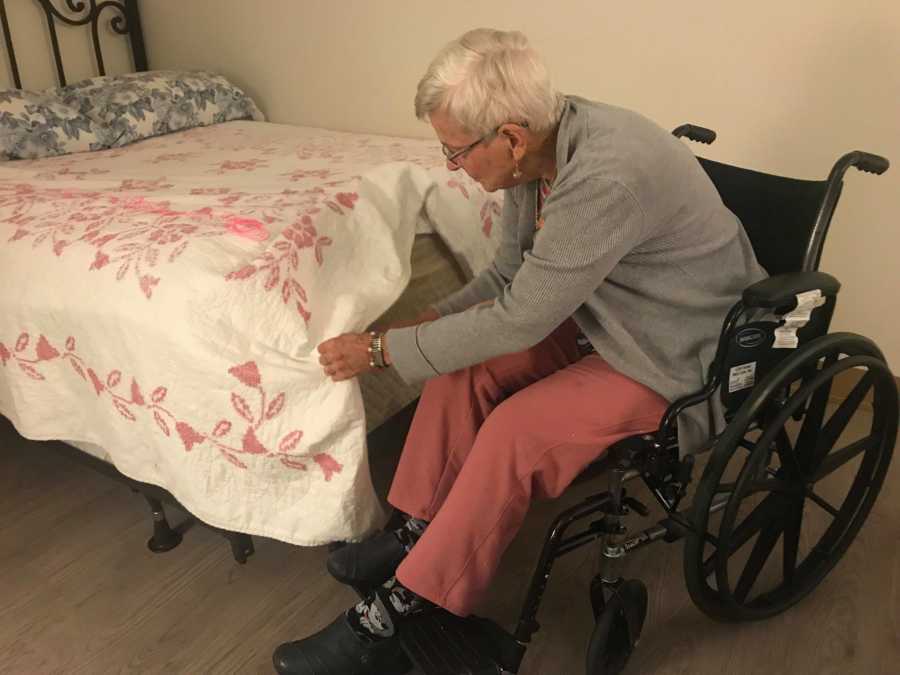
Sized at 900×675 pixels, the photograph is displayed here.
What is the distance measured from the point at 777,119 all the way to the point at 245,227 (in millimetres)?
1349

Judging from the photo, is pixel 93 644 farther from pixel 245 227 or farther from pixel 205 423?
pixel 245 227

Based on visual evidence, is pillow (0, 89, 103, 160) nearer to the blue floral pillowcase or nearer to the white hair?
the blue floral pillowcase

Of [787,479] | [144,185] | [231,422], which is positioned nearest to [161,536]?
[231,422]

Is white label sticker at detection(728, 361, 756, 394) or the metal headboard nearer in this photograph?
white label sticker at detection(728, 361, 756, 394)

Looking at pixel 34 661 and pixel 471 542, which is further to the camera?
pixel 34 661

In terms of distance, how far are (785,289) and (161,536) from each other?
1.23 m

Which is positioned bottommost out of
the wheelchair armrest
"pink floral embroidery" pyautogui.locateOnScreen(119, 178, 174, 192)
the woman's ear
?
"pink floral embroidery" pyautogui.locateOnScreen(119, 178, 174, 192)

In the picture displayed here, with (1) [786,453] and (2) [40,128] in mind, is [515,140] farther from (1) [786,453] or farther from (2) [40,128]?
(2) [40,128]

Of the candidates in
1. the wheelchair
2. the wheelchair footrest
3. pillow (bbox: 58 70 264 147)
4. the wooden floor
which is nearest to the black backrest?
the wheelchair

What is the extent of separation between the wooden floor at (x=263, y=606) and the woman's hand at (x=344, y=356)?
392 millimetres

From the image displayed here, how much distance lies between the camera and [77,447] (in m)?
1.34

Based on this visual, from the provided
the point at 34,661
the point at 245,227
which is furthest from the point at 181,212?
the point at 34,661

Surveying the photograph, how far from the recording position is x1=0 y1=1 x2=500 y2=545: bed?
100cm

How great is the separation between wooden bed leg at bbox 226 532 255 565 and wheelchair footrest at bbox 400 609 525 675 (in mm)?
354
